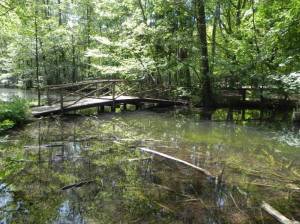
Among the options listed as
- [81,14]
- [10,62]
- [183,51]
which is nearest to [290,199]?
[183,51]

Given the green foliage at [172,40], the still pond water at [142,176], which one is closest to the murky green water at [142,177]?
the still pond water at [142,176]

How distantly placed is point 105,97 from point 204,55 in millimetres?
5776

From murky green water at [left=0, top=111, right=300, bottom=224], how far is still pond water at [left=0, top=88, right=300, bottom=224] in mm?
16

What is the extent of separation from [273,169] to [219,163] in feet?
3.88

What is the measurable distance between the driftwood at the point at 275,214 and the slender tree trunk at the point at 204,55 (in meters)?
12.4

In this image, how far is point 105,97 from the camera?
16766 millimetres

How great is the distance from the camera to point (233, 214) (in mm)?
4766

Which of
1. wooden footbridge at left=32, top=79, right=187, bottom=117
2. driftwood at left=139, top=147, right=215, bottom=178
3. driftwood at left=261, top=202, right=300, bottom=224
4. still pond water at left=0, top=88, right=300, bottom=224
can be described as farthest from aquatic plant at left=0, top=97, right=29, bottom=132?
driftwood at left=261, top=202, right=300, bottom=224

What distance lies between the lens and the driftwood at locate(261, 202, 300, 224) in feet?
13.9

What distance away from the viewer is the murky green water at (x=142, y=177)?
4.77 meters

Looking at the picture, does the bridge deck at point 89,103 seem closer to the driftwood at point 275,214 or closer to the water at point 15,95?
the water at point 15,95

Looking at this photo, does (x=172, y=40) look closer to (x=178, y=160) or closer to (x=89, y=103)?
(x=89, y=103)

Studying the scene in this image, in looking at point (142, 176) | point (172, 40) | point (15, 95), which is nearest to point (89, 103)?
point (172, 40)

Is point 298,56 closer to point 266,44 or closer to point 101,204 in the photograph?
point 266,44
